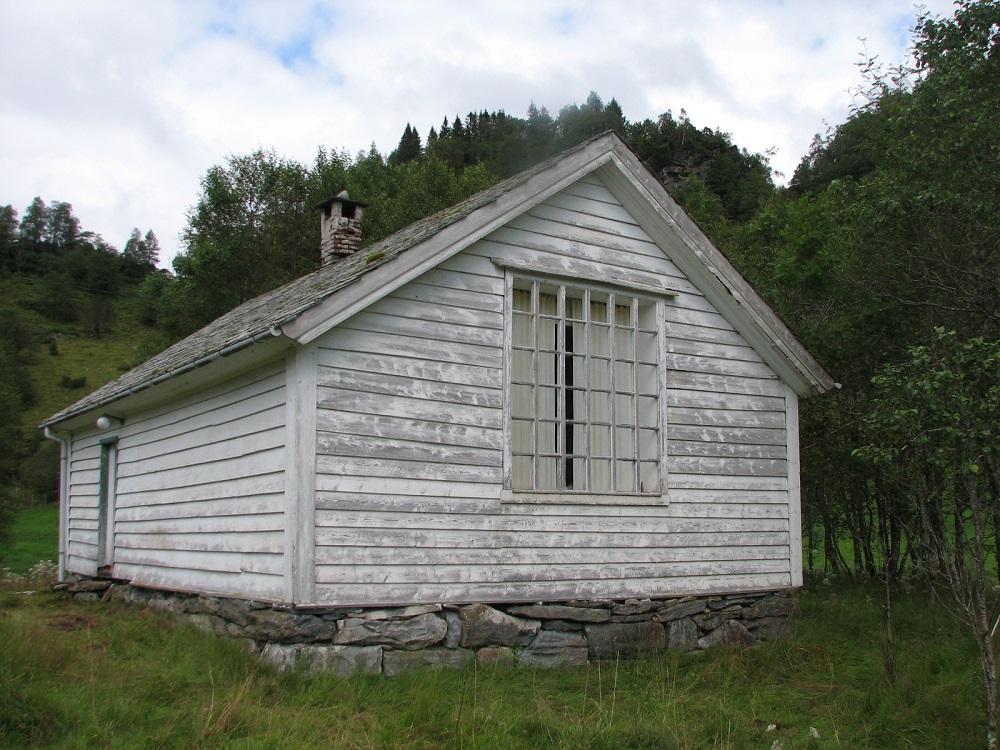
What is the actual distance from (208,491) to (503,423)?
326cm

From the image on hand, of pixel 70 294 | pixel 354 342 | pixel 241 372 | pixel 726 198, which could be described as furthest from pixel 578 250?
pixel 70 294

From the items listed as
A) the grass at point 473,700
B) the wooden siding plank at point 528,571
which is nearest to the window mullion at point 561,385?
the wooden siding plank at point 528,571

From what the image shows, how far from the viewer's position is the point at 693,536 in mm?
10172

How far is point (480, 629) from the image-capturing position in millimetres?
8609

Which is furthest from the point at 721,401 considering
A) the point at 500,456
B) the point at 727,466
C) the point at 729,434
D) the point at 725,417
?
the point at 500,456

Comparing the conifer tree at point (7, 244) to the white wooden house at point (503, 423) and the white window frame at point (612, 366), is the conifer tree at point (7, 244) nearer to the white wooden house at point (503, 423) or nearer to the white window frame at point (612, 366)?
the white wooden house at point (503, 423)

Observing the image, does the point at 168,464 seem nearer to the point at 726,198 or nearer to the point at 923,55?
the point at 923,55

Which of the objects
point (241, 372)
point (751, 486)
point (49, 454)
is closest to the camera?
point (241, 372)

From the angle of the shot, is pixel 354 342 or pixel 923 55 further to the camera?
pixel 923 55

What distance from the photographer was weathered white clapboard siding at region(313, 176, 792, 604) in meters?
8.28

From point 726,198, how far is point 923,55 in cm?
3203

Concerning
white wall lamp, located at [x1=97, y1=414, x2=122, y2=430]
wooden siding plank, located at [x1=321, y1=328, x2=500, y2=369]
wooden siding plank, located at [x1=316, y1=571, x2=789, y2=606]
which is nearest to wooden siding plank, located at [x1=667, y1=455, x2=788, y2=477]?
wooden siding plank, located at [x1=316, y1=571, x2=789, y2=606]

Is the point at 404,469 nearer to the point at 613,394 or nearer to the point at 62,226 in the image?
the point at 613,394

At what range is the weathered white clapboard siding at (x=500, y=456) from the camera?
27.2 feet
